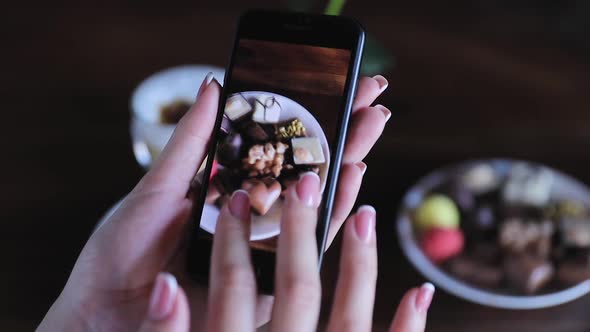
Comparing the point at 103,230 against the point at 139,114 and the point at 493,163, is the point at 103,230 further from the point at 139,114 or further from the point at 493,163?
the point at 493,163

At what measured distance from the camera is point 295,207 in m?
0.36

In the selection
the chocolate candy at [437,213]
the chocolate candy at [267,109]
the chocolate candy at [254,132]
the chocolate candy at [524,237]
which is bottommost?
the chocolate candy at [524,237]

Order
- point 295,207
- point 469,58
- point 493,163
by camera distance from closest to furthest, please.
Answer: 1. point 295,207
2. point 493,163
3. point 469,58

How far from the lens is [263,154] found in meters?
0.43

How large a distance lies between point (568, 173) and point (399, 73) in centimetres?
25

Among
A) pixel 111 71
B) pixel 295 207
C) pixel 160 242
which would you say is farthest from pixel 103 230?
pixel 111 71

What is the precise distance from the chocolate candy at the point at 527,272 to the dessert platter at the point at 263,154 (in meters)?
0.31

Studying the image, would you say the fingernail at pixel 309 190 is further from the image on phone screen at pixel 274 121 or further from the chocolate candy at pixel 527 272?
the chocolate candy at pixel 527 272

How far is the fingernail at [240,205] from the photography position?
38cm

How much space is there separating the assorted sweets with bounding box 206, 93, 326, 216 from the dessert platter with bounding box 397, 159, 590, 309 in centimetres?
24

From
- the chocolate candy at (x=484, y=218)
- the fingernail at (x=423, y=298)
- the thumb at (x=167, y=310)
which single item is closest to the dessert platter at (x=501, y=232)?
the chocolate candy at (x=484, y=218)

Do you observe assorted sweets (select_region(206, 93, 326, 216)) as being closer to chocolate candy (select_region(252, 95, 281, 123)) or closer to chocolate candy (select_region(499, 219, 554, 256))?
chocolate candy (select_region(252, 95, 281, 123))

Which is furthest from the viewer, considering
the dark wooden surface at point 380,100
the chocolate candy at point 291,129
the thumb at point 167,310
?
the dark wooden surface at point 380,100

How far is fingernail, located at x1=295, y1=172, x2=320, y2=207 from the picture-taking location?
36 cm
